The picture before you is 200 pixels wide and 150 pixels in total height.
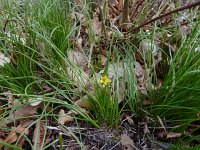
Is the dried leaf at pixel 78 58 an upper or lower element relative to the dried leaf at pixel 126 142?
upper

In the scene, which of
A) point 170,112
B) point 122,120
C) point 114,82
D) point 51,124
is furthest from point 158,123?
point 51,124

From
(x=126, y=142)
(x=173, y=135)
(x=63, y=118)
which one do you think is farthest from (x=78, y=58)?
(x=173, y=135)

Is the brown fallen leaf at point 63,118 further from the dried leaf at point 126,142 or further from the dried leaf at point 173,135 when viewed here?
the dried leaf at point 173,135

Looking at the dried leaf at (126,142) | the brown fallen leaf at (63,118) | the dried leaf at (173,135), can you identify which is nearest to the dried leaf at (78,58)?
the brown fallen leaf at (63,118)

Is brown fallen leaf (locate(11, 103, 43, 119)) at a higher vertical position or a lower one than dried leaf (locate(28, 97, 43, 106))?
lower

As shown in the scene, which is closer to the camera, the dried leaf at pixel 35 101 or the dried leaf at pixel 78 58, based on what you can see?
the dried leaf at pixel 35 101

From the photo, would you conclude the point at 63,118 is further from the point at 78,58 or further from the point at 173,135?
the point at 173,135

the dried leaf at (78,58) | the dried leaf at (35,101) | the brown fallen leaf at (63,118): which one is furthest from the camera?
the dried leaf at (78,58)

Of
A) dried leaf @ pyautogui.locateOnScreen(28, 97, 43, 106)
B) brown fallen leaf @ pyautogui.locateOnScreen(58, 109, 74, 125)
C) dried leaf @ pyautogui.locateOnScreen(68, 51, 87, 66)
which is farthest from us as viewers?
dried leaf @ pyautogui.locateOnScreen(68, 51, 87, 66)

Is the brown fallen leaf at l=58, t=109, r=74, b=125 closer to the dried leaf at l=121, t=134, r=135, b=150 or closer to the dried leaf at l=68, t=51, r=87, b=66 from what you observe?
the dried leaf at l=121, t=134, r=135, b=150

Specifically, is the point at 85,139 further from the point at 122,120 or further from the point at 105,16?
the point at 105,16

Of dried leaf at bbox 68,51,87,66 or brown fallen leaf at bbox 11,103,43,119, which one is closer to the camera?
brown fallen leaf at bbox 11,103,43,119

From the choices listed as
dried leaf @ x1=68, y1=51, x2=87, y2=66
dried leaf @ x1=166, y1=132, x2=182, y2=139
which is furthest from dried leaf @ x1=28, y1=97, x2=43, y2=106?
dried leaf @ x1=166, y1=132, x2=182, y2=139
